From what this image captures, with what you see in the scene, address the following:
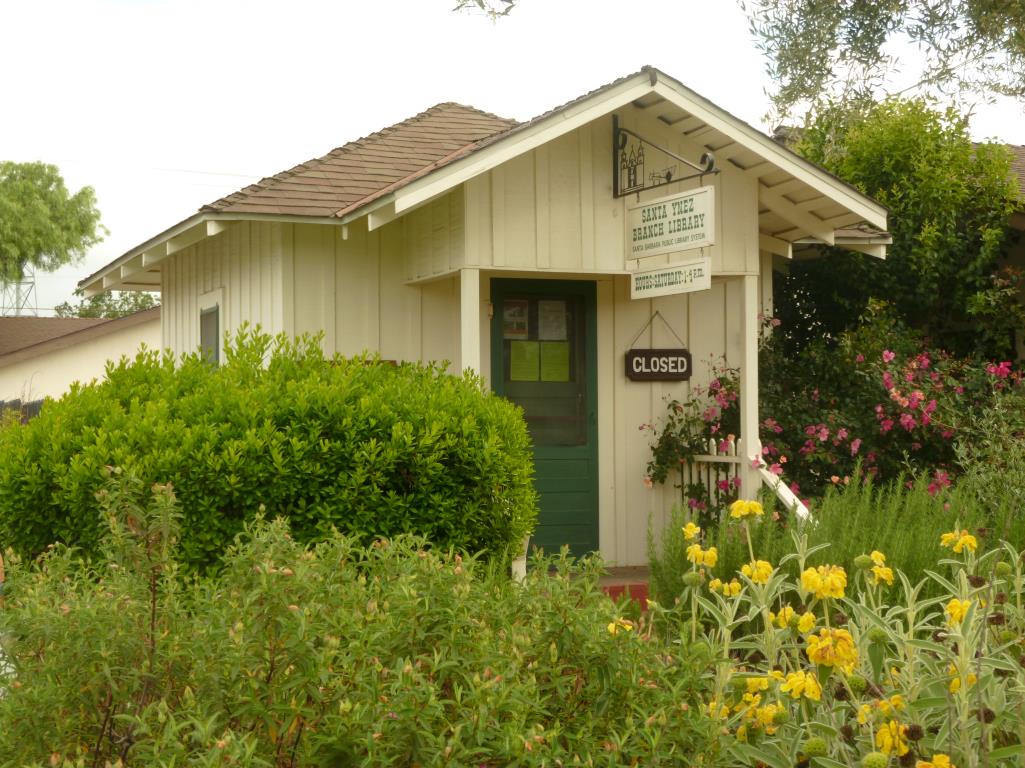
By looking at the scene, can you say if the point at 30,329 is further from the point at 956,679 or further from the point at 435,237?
the point at 956,679

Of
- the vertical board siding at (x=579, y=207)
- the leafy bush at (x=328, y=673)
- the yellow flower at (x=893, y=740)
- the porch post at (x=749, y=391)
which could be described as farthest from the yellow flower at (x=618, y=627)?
the porch post at (x=749, y=391)

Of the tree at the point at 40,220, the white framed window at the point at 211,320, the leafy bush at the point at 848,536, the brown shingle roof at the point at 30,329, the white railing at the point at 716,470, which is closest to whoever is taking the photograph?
the leafy bush at the point at 848,536

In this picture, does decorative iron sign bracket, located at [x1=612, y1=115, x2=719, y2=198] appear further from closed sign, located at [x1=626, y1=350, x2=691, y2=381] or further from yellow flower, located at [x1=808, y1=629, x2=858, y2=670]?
yellow flower, located at [x1=808, y1=629, x2=858, y2=670]

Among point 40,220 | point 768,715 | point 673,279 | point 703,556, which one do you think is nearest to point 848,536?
point 703,556

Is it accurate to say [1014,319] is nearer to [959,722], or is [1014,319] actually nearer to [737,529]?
[737,529]

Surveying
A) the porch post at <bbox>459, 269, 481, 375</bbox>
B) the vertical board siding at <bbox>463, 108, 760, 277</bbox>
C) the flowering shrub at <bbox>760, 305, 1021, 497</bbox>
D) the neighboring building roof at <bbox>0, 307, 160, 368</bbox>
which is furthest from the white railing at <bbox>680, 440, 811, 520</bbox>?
the neighboring building roof at <bbox>0, 307, 160, 368</bbox>

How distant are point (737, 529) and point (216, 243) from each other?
6005 mm

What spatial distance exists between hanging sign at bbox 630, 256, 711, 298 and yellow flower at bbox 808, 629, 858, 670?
4.98 metres

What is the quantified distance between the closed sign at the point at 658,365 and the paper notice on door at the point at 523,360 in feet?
2.57

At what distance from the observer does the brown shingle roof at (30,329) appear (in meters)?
40.7

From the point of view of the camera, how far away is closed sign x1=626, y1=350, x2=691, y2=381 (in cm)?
1007

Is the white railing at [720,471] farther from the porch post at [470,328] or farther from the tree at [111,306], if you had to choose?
the tree at [111,306]

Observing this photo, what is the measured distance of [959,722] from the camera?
3277 mm

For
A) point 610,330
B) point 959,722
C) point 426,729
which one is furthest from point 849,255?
point 426,729
